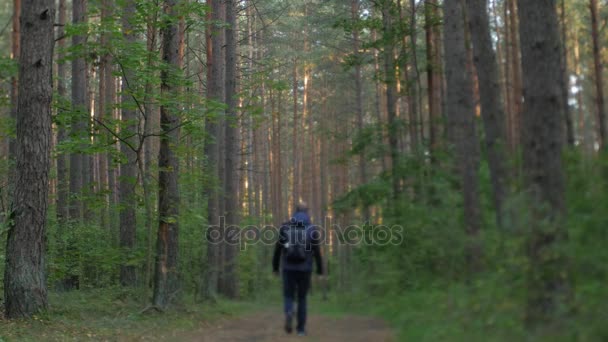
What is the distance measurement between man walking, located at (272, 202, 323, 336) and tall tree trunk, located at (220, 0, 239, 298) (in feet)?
28.8

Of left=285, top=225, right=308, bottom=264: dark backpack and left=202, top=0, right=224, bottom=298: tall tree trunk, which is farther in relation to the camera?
left=202, top=0, right=224, bottom=298: tall tree trunk

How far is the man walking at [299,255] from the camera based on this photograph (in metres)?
9.45

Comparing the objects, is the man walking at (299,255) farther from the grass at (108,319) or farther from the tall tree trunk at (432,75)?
the tall tree trunk at (432,75)

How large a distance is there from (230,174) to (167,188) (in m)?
6.01

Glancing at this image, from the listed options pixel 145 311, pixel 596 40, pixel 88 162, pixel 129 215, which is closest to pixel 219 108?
pixel 145 311

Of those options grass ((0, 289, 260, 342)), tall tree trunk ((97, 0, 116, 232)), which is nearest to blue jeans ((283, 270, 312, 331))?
grass ((0, 289, 260, 342))

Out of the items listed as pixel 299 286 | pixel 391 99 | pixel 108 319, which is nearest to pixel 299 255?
pixel 299 286

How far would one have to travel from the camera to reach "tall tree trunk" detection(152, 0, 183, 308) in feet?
41.2

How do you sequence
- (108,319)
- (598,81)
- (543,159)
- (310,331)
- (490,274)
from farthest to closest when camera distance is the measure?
(598,81), (108,319), (310,331), (490,274), (543,159)

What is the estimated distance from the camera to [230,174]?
18766 mm

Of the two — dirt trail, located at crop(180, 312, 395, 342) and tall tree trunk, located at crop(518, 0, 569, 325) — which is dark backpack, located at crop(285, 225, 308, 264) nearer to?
dirt trail, located at crop(180, 312, 395, 342)

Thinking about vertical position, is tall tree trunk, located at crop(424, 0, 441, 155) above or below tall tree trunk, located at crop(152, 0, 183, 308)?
above

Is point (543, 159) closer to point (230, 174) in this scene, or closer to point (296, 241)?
point (296, 241)

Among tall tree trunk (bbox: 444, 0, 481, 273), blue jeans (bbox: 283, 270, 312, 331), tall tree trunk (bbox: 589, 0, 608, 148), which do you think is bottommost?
blue jeans (bbox: 283, 270, 312, 331)
